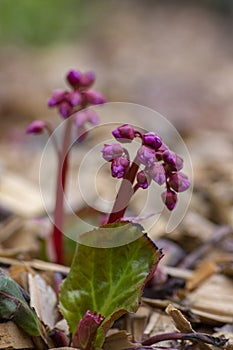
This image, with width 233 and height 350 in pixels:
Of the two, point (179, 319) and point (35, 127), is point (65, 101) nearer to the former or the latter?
point (35, 127)

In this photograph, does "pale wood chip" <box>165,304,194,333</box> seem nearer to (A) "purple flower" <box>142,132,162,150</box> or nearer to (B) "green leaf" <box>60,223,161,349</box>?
(B) "green leaf" <box>60,223,161,349</box>

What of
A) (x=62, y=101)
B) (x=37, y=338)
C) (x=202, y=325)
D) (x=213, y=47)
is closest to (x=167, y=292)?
(x=202, y=325)

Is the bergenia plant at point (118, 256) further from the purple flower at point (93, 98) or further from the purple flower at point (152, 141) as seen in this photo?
the purple flower at point (93, 98)

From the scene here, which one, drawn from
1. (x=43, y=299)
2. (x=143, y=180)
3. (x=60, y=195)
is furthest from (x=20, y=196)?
(x=143, y=180)

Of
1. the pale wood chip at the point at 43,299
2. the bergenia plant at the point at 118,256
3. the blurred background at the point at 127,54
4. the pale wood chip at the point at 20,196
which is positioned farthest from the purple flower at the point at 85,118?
the blurred background at the point at 127,54

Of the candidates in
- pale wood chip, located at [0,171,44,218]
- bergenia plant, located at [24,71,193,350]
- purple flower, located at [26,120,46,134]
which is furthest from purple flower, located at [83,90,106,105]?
pale wood chip, located at [0,171,44,218]

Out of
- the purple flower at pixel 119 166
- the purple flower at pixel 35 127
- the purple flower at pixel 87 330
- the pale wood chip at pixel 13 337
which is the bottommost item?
the pale wood chip at pixel 13 337
